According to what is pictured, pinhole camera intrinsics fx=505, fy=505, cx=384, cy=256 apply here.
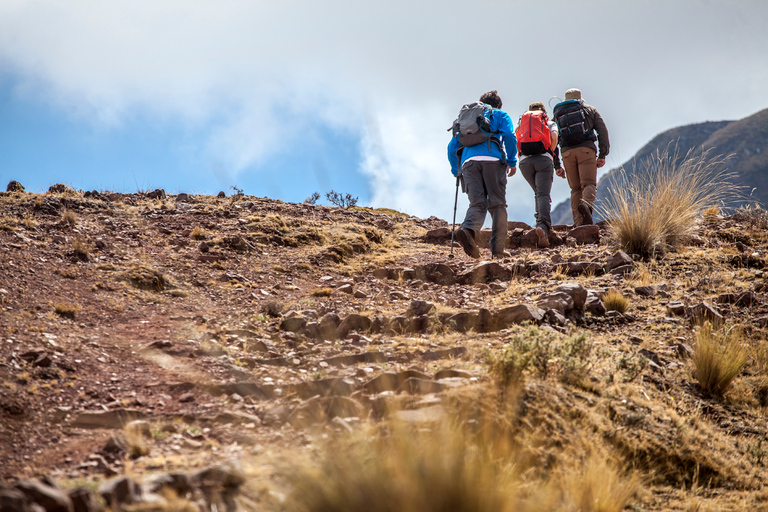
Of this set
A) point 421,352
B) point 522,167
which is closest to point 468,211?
point 522,167

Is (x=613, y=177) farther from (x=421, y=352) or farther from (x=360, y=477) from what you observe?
(x=360, y=477)

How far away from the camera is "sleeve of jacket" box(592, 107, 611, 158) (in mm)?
9945

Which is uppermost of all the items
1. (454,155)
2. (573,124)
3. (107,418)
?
(573,124)

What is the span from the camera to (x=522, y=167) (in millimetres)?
10156

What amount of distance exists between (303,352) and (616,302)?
355cm

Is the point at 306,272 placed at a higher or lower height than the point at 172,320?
higher

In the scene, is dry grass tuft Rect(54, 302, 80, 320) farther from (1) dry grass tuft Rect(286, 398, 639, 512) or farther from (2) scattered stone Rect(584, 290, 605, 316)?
(2) scattered stone Rect(584, 290, 605, 316)

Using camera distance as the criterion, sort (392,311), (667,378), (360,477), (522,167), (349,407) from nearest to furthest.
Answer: (360,477)
(349,407)
(667,378)
(392,311)
(522,167)

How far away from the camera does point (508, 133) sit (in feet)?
27.4

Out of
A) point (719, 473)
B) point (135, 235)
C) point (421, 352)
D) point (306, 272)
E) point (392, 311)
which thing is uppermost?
point (135, 235)

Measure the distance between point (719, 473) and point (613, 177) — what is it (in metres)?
5.96

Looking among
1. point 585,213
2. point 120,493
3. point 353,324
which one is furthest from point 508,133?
point 120,493

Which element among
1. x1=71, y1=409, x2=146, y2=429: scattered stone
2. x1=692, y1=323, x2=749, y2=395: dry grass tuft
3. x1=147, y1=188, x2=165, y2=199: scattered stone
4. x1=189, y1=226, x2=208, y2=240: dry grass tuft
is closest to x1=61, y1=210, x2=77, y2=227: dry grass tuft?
x1=189, y1=226, x2=208, y2=240: dry grass tuft

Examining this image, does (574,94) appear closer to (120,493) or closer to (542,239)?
(542,239)
